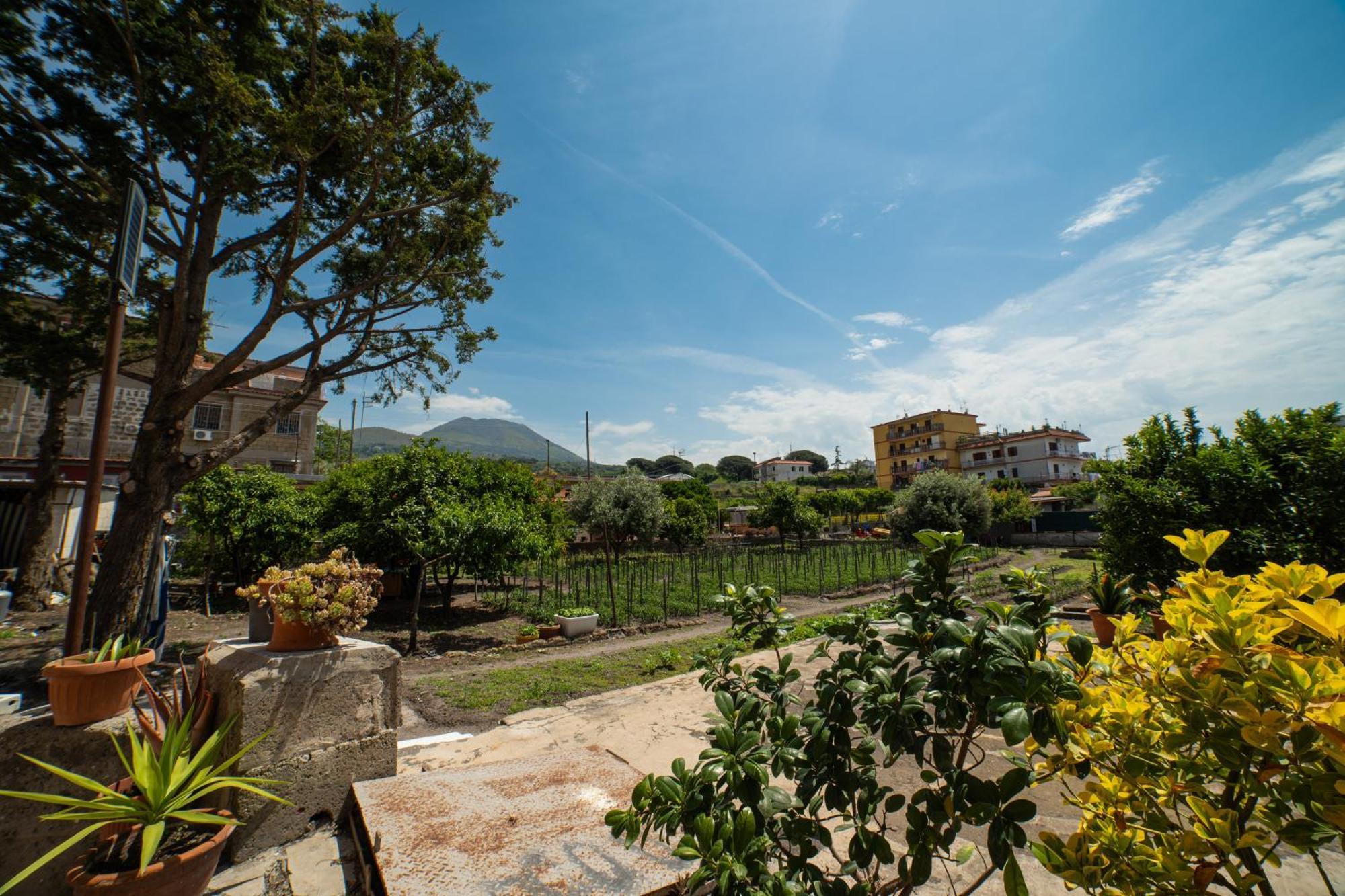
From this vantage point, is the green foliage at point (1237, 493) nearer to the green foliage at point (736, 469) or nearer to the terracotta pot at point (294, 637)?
the terracotta pot at point (294, 637)

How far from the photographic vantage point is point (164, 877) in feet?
5.25

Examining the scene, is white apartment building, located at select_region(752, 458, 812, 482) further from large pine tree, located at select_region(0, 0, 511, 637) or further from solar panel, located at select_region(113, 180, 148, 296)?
solar panel, located at select_region(113, 180, 148, 296)

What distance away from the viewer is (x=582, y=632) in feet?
31.0

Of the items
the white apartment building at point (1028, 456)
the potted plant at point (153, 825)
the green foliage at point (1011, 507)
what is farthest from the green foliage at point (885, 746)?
the white apartment building at point (1028, 456)

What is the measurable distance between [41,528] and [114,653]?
12.3m

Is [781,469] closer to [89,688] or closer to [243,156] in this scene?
[243,156]

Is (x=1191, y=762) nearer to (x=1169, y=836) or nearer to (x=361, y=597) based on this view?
(x=1169, y=836)

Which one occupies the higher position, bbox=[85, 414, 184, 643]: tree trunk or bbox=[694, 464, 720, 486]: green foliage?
bbox=[694, 464, 720, 486]: green foliage

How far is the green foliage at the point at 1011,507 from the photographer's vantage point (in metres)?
28.5

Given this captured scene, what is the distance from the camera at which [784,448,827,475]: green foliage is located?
91.2 m

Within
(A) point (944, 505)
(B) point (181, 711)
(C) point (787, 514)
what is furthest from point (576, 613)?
(A) point (944, 505)

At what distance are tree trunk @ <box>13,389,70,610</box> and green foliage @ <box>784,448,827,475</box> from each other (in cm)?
8549

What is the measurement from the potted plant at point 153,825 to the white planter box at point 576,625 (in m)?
7.67

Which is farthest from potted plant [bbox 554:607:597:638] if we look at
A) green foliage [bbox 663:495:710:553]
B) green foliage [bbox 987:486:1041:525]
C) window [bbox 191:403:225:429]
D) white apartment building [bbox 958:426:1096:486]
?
white apartment building [bbox 958:426:1096:486]
